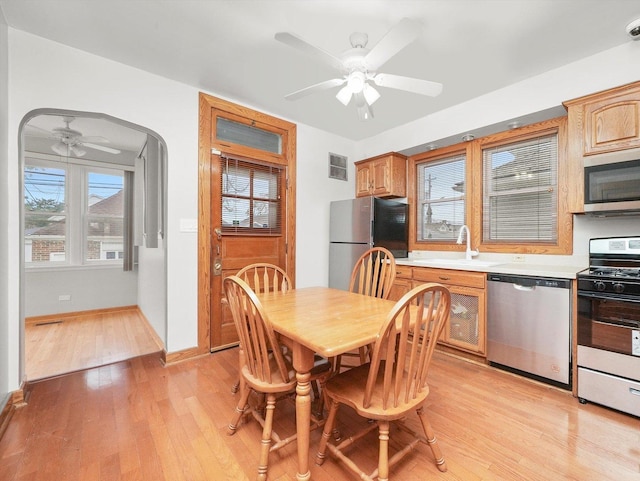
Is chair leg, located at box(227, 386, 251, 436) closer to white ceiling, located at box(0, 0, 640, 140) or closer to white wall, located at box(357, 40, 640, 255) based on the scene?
white ceiling, located at box(0, 0, 640, 140)

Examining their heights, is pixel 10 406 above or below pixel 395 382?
below

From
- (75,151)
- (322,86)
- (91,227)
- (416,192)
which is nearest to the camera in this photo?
(322,86)

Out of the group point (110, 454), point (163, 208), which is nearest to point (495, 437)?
point (110, 454)

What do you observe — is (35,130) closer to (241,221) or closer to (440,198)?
(241,221)

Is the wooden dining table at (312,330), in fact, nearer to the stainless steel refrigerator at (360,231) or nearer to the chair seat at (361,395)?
the chair seat at (361,395)

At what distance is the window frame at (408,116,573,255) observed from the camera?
259cm

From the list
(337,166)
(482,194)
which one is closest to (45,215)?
(337,166)

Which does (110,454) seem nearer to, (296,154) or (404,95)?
(296,154)

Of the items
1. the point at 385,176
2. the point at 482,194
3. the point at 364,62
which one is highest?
the point at 364,62

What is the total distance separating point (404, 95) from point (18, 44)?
3142 millimetres

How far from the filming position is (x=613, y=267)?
2055 millimetres

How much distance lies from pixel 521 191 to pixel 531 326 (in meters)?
1.46

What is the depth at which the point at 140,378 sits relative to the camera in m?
Answer: 2.30

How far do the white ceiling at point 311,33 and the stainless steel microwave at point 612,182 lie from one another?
2.90ft
